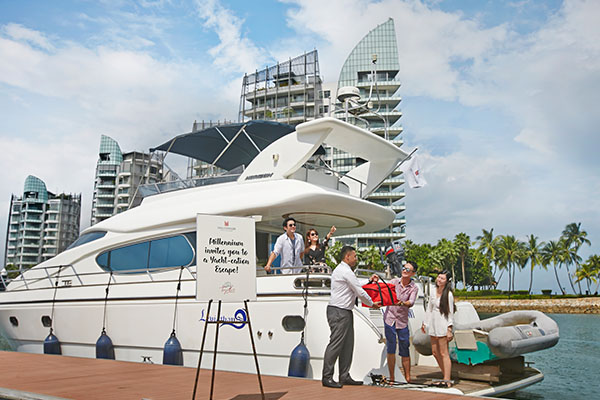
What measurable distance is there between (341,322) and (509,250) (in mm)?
76375

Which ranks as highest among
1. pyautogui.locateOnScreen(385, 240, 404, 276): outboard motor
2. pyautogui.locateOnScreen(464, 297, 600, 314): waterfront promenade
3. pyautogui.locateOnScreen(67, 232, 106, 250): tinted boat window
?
pyautogui.locateOnScreen(67, 232, 106, 250): tinted boat window

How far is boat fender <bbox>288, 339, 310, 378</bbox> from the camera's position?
6875 mm

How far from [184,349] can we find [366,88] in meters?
70.5

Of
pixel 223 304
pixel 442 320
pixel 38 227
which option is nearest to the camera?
pixel 442 320

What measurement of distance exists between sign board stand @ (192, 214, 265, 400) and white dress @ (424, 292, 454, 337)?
2766 millimetres

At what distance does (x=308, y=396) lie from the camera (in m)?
5.06

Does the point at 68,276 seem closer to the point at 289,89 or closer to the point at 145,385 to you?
the point at 145,385

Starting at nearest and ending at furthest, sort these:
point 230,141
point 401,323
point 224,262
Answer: point 224,262
point 401,323
point 230,141

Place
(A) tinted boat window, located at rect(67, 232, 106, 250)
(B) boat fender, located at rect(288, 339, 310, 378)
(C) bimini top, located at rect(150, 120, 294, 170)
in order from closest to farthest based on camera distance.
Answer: (B) boat fender, located at rect(288, 339, 310, 378) → (A) tinted boat window, located at rect(67, 232, 106, 250) → (C) bimini top, located at rect(150, 120, 294, 170)

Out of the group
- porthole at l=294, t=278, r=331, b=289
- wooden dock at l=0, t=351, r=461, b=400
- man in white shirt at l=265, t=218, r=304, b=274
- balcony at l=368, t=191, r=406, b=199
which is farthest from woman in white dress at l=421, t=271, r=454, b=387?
balcony at l=368, t=191, r=406, b=199

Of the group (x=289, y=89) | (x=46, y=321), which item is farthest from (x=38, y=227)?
(x=46, y=321)

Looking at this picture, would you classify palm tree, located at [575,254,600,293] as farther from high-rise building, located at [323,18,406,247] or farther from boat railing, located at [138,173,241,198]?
boat railing, located at [138,173,241,198]

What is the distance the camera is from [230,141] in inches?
457

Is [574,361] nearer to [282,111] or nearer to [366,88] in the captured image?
[282,111]
